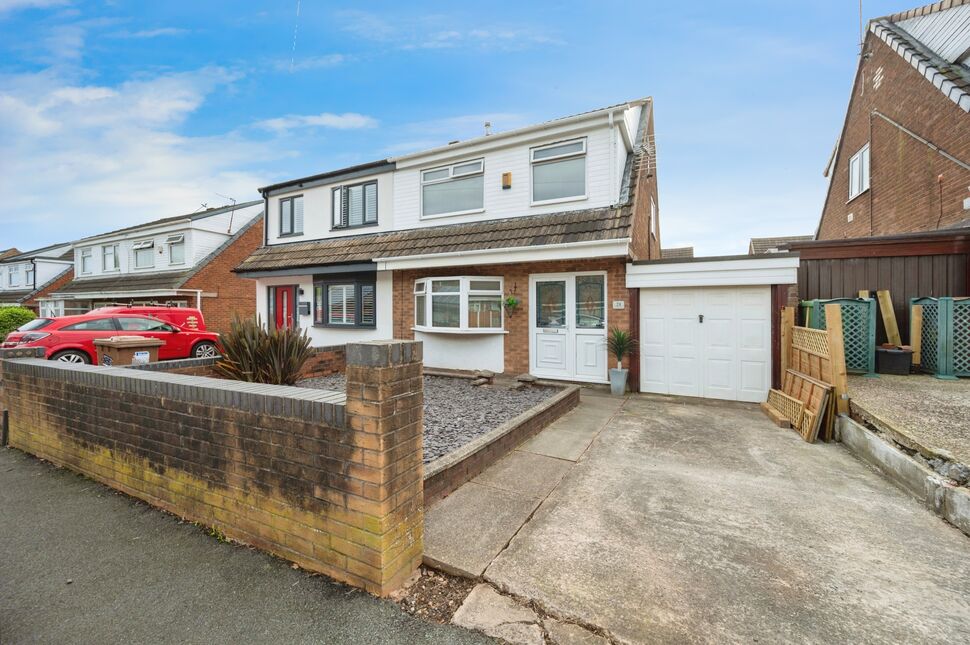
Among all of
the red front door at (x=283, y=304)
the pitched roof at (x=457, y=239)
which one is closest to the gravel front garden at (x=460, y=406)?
the pitched roof at (x=457, y=239)

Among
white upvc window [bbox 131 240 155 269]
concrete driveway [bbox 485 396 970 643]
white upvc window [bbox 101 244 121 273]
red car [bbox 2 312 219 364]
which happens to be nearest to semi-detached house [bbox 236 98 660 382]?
red car [bbox 2 312 219 364]

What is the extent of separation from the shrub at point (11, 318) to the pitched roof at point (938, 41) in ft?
99.0

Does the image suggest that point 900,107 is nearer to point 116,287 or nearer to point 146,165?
point 146,165

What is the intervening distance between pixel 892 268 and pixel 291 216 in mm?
14417

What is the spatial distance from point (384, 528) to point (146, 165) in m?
16.1

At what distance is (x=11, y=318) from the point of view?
16.8 metres

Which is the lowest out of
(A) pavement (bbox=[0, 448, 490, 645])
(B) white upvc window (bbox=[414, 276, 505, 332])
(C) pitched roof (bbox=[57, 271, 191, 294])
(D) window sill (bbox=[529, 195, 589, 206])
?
(A) pavement (bbox=[0, 448, 490, 645])

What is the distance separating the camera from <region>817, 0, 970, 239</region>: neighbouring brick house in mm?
7980

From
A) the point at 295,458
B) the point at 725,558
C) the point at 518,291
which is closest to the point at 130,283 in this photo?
the point at 518,291

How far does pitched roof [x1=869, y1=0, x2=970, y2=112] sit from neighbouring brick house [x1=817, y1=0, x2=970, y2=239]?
0.02 meters

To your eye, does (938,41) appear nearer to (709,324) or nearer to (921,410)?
(709,324)

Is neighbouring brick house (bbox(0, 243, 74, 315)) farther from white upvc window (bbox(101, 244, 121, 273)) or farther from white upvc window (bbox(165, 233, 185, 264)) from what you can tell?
white upvc window (bbox(165, 233, 185, 264))

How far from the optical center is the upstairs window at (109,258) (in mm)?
20641

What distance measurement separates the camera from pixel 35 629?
1900 millimetres
